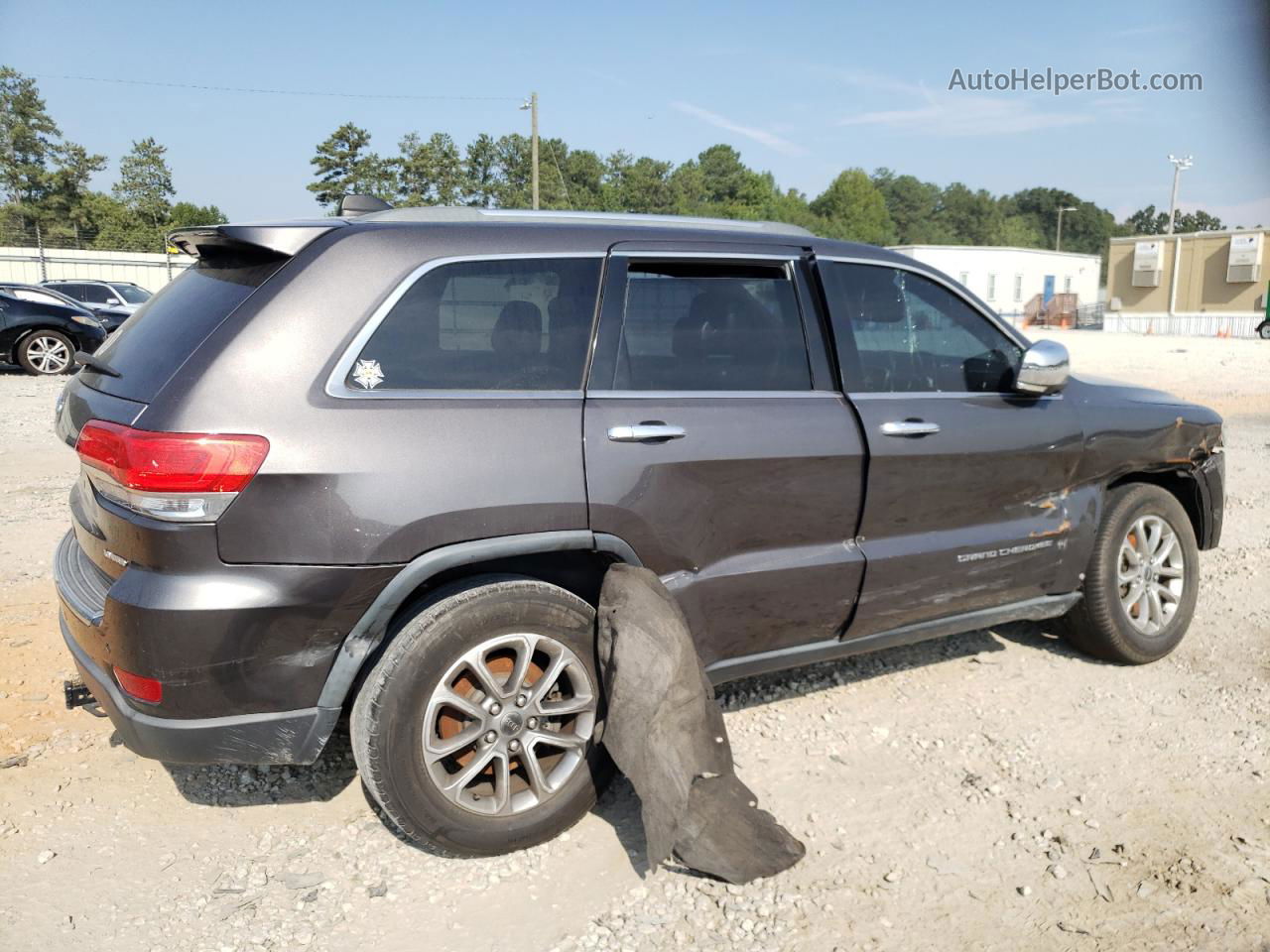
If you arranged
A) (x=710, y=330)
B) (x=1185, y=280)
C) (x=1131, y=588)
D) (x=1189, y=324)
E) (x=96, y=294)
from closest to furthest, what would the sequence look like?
(x=710, y=330), (x=1131, y=588), (x=96, y=294), (x=1189, y=324), (x=1185, y=280)

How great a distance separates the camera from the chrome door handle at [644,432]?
325cm

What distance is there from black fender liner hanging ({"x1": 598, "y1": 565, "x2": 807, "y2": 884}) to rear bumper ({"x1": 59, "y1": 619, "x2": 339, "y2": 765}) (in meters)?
0.86

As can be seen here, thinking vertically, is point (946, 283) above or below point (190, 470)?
above

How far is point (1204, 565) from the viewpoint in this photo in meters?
6.39

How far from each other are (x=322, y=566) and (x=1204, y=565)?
18.5 ft

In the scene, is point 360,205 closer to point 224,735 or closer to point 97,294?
point 224,735

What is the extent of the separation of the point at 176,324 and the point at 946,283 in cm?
291

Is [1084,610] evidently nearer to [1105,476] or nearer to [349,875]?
[1105,476]

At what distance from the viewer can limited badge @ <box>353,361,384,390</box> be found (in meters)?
2.97

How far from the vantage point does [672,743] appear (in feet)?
10.5

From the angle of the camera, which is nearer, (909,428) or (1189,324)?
(909,428)

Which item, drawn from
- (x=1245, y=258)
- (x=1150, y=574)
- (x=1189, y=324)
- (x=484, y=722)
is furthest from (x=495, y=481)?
(x=1245, y=258)

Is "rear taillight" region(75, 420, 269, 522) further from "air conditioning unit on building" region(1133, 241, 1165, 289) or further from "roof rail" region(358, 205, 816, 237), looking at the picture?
"air conditioning unit on building" region(1133, 241, 1165, 289)

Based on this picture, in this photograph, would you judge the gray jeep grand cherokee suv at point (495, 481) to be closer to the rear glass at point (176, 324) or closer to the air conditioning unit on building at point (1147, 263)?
the rear glass at point (176, 324)
